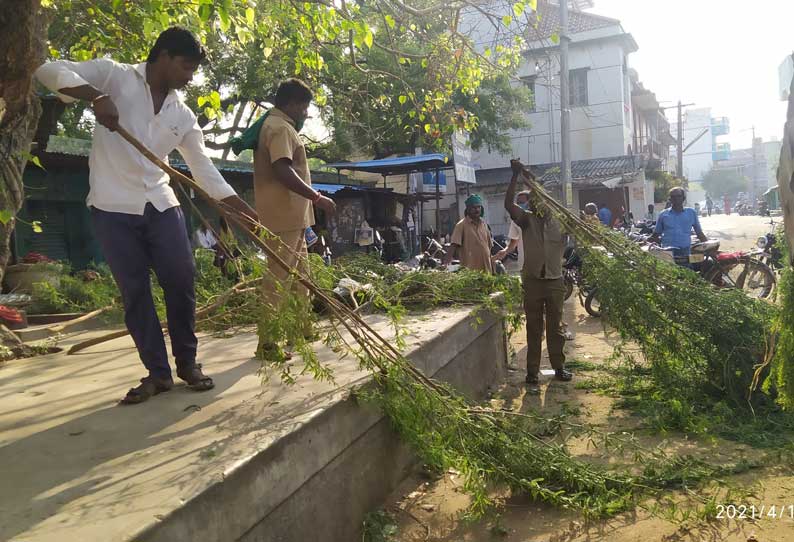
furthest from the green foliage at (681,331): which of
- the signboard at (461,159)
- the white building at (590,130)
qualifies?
the white building at (590,130)

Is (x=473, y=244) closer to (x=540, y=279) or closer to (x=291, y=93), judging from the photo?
(x=540, y=279)

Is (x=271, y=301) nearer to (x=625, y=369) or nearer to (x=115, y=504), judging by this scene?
(x=115, y=504)

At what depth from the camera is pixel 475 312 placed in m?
4.83

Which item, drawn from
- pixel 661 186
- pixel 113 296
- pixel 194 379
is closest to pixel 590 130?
pixel 661 186

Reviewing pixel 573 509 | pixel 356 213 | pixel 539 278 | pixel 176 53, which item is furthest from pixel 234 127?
pixel 573 509

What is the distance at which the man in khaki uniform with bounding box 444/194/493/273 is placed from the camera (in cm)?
689

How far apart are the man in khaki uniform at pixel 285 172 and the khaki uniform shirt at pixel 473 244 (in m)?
3.43

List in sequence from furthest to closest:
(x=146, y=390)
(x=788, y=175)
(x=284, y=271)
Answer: (x=284, y=271) < (x=146, y=390) < (x=788, y=175)

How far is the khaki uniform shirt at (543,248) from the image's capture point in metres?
5.20

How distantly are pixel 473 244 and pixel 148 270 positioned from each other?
4585 mm

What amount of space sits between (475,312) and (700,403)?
1766 millimetres

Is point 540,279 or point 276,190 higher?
point 276,190

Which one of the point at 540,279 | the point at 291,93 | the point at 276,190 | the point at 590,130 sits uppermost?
the point at 590,130

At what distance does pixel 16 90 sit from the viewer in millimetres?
3330
